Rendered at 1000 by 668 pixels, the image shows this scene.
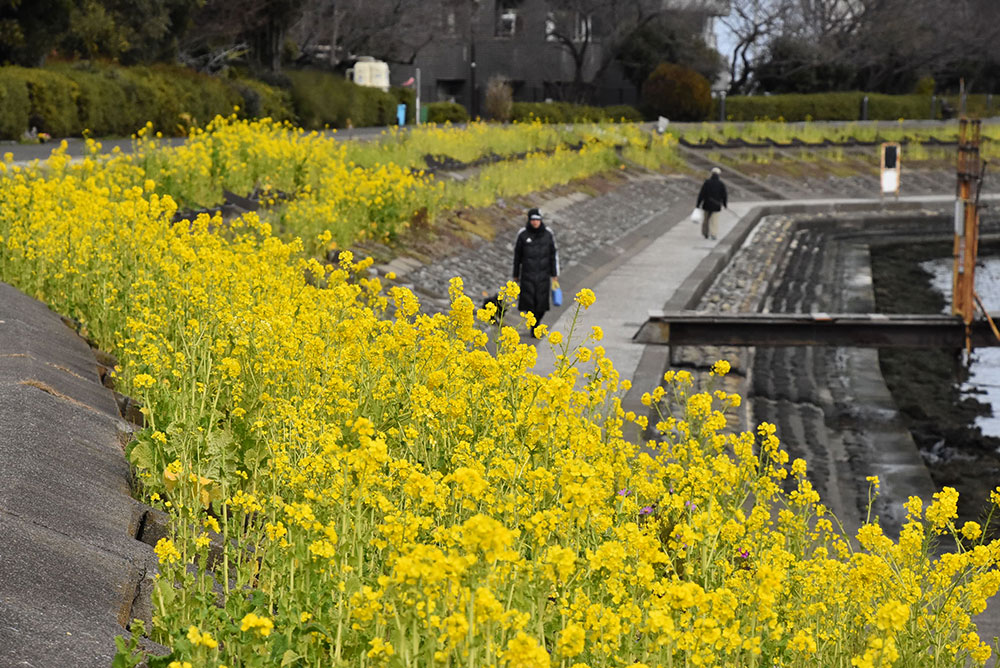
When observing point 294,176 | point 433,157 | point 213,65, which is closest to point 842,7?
point 213,65

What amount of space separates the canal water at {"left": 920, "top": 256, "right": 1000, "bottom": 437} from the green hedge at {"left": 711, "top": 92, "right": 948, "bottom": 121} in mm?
24993

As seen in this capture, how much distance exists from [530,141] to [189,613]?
2834 centimetres

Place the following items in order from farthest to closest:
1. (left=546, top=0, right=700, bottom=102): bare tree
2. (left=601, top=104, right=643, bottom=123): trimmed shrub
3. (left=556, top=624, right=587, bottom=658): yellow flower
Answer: (left=546, top=0, right=700, bottom=102): bare tree → (left=601, top=104, right=643, bottom=123): trimmed shrub → (left=556, top=624, right=587, bottom=658): yellow flower

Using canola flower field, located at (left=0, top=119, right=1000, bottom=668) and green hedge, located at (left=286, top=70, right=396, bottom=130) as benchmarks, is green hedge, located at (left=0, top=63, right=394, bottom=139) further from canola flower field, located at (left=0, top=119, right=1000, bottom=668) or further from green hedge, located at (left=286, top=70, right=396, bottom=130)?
canola flower field, located at (left=0, top=119, right=1000, bottom=668)

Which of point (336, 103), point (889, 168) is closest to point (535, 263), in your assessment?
point (889, 168)

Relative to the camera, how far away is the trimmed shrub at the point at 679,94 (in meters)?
52.9

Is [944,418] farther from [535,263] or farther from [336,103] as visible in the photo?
[336,103]

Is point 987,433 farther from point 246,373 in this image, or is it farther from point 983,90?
point 983,90

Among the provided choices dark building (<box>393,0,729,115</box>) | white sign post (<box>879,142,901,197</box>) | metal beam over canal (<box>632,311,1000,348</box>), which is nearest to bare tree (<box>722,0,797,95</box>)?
dark building (<box>393,0,729,115</box>)

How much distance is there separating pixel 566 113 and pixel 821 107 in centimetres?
1107

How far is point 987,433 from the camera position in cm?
1407

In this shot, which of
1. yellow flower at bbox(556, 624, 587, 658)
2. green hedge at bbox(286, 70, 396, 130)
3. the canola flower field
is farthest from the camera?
green hedge at bbox(286, 70, 396, 130)

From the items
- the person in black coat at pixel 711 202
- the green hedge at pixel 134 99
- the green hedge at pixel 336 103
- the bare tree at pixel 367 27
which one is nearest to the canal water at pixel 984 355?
the person in black coat at pixel 711 202

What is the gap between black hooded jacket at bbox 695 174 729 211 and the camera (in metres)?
23.5
